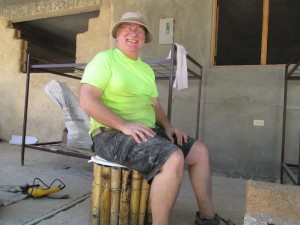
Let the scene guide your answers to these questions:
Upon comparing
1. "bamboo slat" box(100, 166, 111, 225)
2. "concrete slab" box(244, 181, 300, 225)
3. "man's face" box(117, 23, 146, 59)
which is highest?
"man's face" box(117, 23, 146, 59)

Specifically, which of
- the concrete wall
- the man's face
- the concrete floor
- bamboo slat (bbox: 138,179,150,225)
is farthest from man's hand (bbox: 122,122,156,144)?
the concrete wall

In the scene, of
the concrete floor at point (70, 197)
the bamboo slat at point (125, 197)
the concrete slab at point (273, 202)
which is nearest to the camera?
the concrete slab at point (273, 202)

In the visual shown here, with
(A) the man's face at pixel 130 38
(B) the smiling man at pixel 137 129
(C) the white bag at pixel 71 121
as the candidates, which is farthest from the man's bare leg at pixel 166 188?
(C) the white bag at pixel 71 121

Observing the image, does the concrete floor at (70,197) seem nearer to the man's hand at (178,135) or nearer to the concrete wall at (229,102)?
the concrete wall at (229,102)

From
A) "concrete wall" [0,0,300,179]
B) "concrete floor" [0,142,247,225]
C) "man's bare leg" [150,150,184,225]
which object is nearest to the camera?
"man's bare leg" [150,150,184,225]

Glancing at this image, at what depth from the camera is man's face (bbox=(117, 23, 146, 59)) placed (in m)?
1.81

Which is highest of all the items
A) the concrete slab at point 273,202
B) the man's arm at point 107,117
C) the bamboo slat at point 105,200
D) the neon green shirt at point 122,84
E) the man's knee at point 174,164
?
the neon green shirt at point 122,84

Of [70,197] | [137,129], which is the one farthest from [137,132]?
→ [70,197]

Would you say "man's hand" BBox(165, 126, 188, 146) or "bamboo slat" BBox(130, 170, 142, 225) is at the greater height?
"man's hand" BBox(165, 126, 188, 146)

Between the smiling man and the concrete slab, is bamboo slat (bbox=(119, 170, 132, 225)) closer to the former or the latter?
the smiling man

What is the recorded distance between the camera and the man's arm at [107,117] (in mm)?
1542

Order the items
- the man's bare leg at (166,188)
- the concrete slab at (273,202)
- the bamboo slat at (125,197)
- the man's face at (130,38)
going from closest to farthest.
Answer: the concrete slab at (273,202) → the man's bare leg at (166,188) → the bamboo slat at (125,197) → the man's face at (130,38)

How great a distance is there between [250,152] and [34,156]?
2.67 m

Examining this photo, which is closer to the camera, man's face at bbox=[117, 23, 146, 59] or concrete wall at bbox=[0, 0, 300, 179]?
man's face at bbox=[117, 23, 146, 59]
